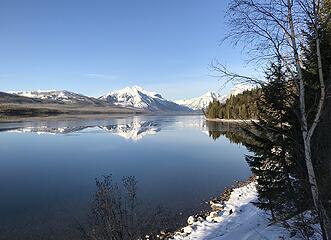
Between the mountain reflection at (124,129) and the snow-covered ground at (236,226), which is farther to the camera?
the mountain reflection at (124,129)

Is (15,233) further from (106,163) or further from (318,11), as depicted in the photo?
(106,163)

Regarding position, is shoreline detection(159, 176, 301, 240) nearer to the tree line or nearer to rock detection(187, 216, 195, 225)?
rock detection(187, 216, 195, 225)

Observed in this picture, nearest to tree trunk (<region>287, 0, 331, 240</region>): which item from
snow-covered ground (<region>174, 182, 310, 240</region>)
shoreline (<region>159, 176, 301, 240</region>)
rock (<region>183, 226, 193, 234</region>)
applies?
shoreline (<region>159, 176, 301, 240</region>)

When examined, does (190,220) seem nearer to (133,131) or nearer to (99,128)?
(133,131)

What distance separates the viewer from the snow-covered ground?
1329 centimetres

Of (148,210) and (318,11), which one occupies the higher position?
(318,11)

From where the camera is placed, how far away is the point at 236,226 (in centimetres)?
1686

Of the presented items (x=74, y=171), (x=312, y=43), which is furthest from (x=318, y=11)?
(x=74, y=171)

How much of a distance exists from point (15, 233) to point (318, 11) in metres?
17.2

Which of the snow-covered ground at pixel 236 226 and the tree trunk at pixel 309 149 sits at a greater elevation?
the tree trunk at pixel 309 149

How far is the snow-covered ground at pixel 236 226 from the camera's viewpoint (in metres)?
13.3

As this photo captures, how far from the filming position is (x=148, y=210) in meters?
22.0

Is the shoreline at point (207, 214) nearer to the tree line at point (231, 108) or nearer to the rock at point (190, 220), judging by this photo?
the rock at point (190, 220)

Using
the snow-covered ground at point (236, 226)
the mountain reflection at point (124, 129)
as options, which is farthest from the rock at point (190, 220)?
the mountain reflection at point (124, 129)
